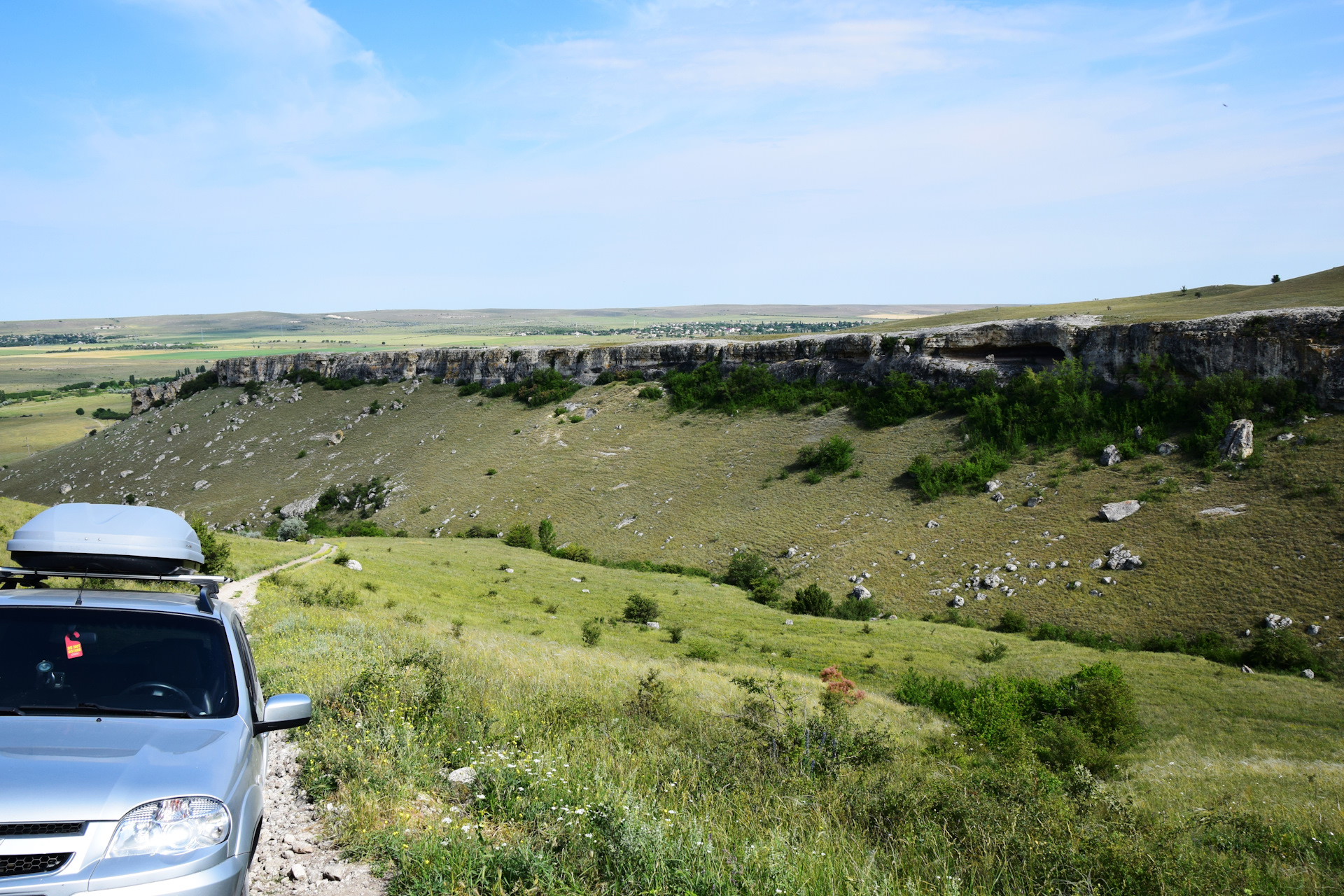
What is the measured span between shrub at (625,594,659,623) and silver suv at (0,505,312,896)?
22.0 m

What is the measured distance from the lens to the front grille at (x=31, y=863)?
9.91 feet

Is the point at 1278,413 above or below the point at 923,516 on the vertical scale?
above

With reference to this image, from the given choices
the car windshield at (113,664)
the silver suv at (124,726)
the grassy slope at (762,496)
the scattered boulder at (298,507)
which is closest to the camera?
the silver suv at (124,726)

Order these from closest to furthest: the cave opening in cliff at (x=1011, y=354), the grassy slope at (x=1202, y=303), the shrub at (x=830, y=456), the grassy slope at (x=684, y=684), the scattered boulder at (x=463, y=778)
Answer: the grassy slope at (x=684, y=684), the scattered boulder at (x=463, y=778), the grassy slope at (x=1202, y=303), the cave opening in cliff at (x=1011, y=354), the shrub at (x=830, y=456)

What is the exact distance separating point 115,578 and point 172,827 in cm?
207

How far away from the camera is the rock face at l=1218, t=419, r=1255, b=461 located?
103 ft

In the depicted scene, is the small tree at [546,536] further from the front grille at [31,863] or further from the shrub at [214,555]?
the front grille at [31,863]

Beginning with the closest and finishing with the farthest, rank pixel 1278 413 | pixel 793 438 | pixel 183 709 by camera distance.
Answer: pixel 183 709 < pixel 1278 413 < pixel 793 438

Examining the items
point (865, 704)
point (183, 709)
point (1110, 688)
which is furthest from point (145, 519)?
point (1110, 688)

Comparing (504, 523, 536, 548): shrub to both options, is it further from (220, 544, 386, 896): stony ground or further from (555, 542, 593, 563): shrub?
(220, 544, 386, 896): stony ground

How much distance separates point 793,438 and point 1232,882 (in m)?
42.3

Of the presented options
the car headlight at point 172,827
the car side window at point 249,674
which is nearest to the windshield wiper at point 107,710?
the car side window at point 249,674

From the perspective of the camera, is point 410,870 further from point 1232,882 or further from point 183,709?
point 1232,882

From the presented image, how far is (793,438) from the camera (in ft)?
155
